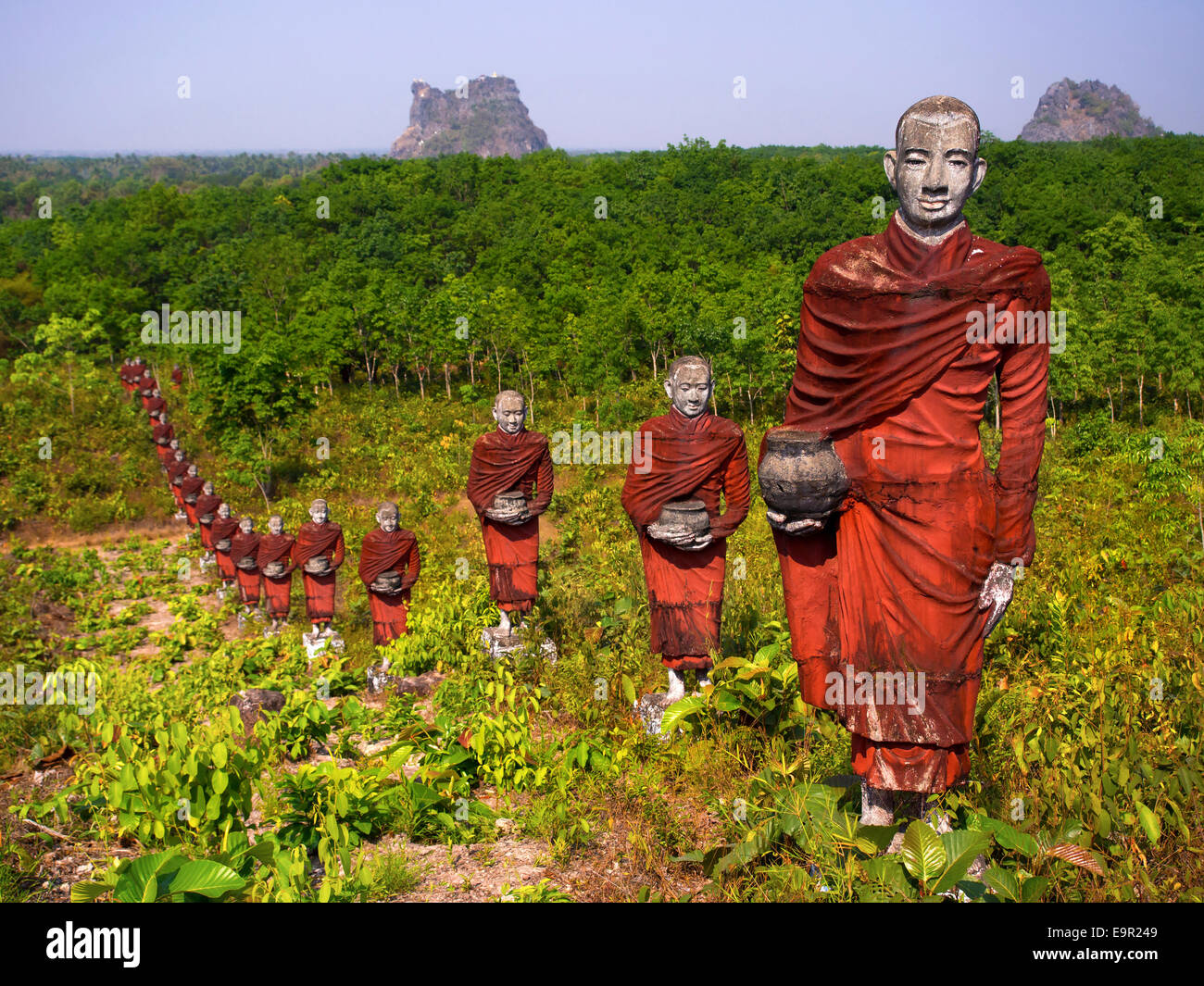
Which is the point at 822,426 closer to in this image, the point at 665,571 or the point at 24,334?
the point at 665,571

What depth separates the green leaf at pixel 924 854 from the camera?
3113mm

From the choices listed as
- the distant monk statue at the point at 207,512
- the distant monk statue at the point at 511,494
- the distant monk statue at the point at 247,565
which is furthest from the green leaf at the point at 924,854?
the distant monk statue at the point at 207,512

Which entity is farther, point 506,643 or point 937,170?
point 506,643

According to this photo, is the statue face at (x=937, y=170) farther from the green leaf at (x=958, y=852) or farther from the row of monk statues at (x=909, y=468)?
the green leaf at (x=958, y=852)

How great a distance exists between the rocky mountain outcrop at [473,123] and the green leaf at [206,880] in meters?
120

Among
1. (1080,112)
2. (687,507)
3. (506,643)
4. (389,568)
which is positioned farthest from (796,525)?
(1080,112)

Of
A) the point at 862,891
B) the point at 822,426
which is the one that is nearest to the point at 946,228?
the point at 822,426

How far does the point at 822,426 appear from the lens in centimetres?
341

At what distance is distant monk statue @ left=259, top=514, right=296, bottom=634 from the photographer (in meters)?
→ 11.5

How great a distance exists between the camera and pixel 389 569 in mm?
8844

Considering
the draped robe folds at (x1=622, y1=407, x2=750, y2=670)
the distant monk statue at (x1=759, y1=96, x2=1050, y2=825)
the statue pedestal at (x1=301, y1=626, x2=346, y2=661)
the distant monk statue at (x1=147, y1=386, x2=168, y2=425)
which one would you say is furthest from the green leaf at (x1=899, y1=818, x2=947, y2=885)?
the distant monk statue at (x1=147, y1=386, x2=168, y2=425)

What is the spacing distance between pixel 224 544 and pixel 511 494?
8.34 m

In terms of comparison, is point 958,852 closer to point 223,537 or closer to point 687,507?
point 687,507
